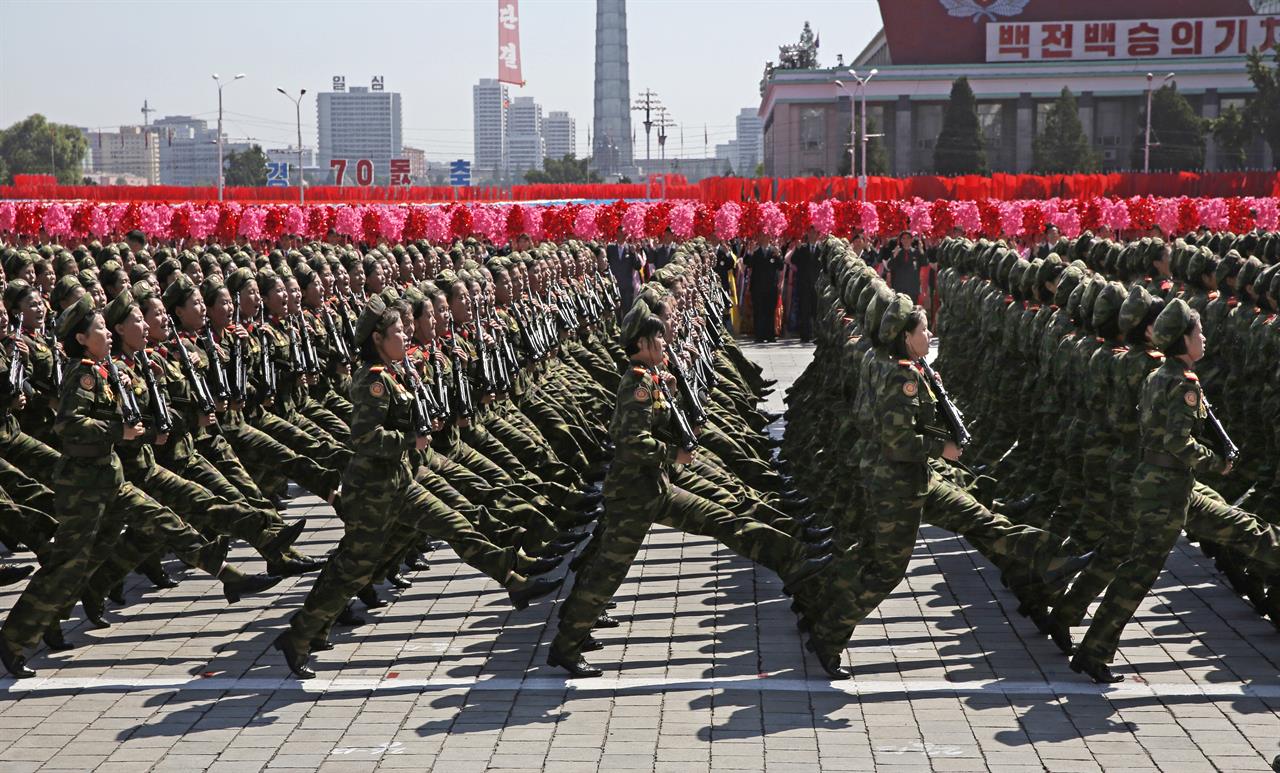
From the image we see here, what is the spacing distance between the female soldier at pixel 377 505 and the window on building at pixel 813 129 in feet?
272

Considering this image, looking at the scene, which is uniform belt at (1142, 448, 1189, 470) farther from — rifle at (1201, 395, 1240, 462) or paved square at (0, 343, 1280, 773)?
paved square at (0, 343, 1280, 773)

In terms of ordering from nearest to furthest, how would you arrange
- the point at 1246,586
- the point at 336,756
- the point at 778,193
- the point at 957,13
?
the point at 336,756 → the point at 1246,586 → the point at 778,193 → the point at 957,13

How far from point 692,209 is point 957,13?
6460cm

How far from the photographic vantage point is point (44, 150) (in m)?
116

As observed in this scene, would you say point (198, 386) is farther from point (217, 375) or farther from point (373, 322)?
point (373, 322)

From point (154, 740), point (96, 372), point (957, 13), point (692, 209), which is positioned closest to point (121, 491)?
point (96, 372)

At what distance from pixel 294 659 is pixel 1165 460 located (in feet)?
14.3

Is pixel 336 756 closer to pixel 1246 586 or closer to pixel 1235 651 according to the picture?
pixel 1235 651

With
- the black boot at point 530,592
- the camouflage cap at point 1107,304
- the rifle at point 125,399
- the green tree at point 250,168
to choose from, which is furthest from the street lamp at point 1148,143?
the green tree at point 250,168

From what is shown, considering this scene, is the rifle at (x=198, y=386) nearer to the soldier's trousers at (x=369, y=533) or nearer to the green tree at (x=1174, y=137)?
the soldier's trousers at (x=369, y=533)

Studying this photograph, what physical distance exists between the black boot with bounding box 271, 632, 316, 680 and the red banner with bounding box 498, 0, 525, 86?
381 ft

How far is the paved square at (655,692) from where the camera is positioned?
6523 mm

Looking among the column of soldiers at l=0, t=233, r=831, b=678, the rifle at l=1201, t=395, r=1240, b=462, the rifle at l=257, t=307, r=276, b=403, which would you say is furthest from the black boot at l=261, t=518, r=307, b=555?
the rifle at l=1201, t=395, r=1240, b=462

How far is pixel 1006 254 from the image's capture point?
495 inches
